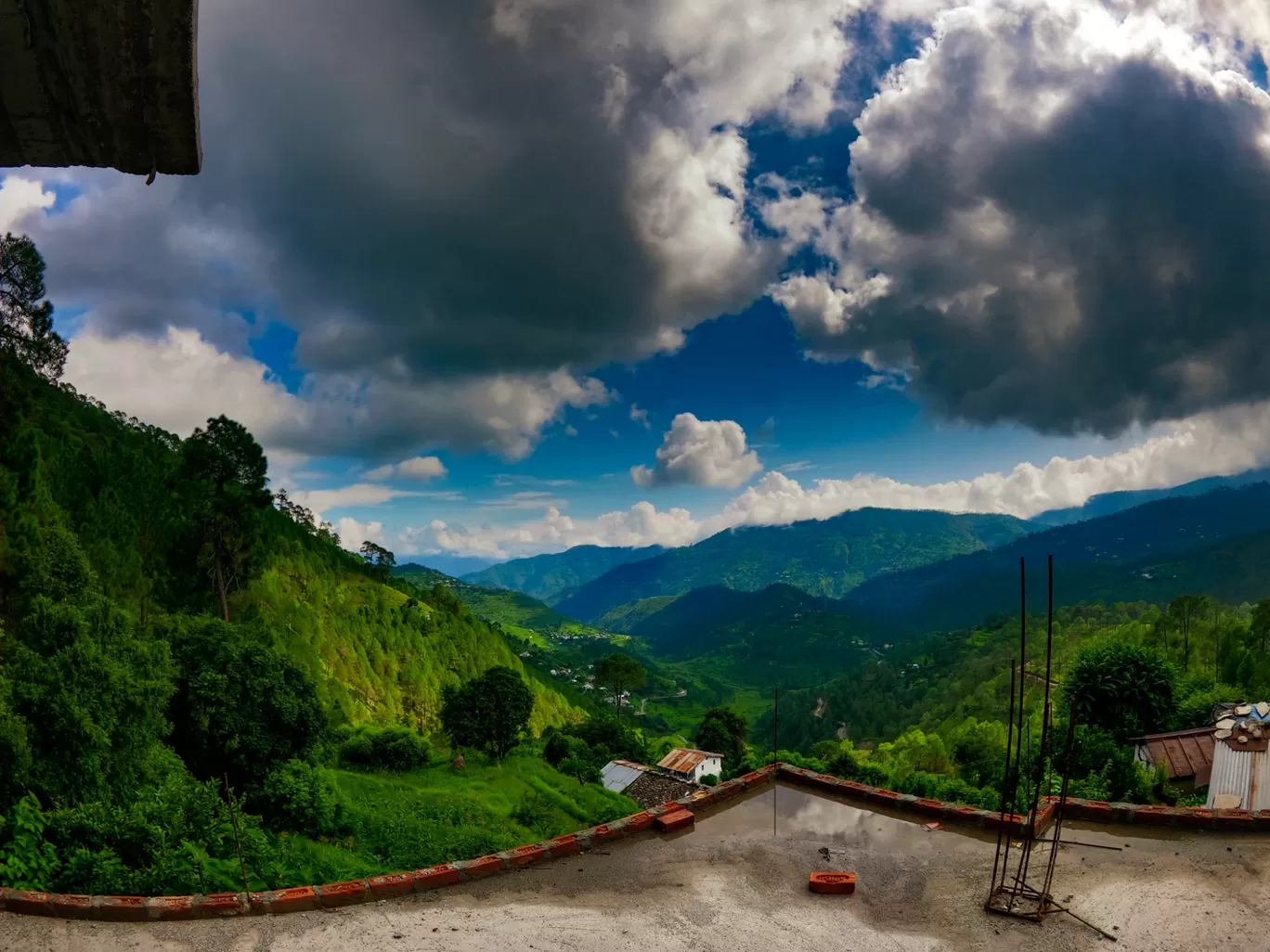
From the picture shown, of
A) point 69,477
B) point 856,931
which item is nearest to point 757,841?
point 856,931

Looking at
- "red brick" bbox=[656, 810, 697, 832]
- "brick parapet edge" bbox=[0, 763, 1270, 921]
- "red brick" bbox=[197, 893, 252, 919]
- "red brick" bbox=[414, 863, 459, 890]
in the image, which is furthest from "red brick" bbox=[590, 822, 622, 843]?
"red brick" bbox=[197, 893, 252, 919]

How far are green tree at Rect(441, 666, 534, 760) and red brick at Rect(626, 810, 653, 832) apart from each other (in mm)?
44312

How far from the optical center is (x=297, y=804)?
22.7m

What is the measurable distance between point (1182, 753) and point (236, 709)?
36966 mm

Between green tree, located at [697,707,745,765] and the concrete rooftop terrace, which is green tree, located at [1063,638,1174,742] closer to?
the concrete rooftop terrace

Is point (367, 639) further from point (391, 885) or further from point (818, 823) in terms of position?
point (818, 823)

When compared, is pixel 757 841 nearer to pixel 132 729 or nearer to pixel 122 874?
pixel 122 874

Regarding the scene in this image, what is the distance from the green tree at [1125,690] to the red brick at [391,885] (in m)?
33.9

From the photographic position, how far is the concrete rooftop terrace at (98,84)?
2.44m

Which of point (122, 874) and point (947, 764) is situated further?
point (947, 764)

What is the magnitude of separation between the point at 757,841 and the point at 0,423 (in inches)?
1255

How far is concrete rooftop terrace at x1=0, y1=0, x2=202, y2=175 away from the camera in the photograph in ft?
8.00

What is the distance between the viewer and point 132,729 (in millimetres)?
16719

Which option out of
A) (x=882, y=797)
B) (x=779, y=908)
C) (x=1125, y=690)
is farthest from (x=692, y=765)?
(x=779, y=908)
